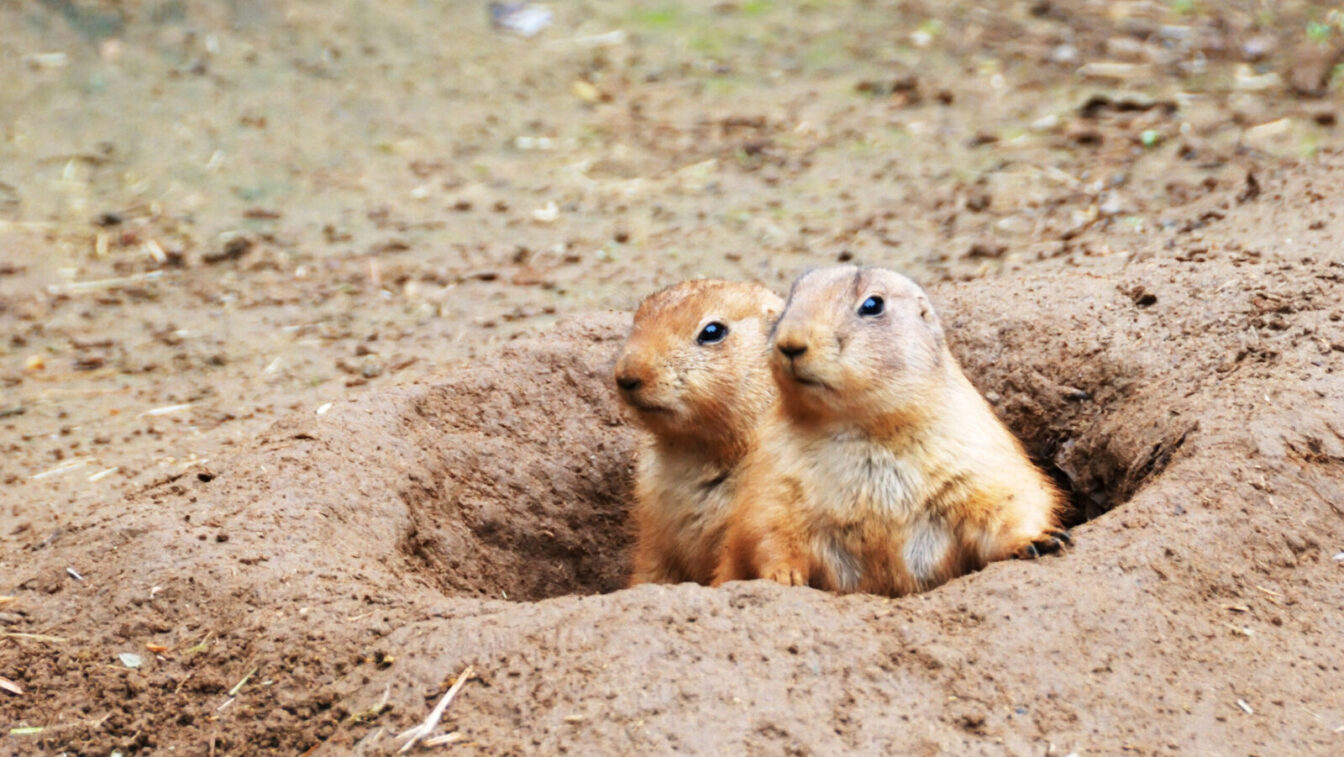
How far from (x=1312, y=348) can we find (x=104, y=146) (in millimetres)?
9139

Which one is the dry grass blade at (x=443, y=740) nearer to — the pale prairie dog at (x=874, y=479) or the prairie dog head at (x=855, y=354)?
the pale prairie dog at (x=874, y=479)

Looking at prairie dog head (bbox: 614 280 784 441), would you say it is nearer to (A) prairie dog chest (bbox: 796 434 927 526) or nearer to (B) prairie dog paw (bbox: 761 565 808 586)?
(A) prairie dog chest (bbox: 796 434 927 526)

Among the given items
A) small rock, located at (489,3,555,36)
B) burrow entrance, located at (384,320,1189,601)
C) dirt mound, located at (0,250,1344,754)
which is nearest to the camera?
dirt mound, located at (0,250,1344,754)

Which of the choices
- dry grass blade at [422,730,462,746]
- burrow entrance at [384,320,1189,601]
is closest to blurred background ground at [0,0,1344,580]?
burrow entrance at [384,320,1189,601]

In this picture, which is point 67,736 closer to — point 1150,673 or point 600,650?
point 600,650

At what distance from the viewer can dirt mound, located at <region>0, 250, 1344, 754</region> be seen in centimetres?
386

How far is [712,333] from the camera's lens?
5.62 meters

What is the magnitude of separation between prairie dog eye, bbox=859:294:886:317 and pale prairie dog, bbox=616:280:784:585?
67 centimetres

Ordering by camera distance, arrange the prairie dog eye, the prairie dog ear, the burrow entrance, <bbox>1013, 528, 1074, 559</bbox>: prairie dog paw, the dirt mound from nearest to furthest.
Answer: the dirt mound
<bbox>1013, 528, 1074, 559</bbox>: prairie dog paw
the prairie dog eye
the prairie dog ear
the burrow entrance

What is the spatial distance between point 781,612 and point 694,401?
1451 millimetres

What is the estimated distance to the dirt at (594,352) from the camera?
13.3 feet

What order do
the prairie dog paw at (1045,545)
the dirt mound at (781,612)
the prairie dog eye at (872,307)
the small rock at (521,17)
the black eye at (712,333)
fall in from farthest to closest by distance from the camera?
the small rock at (521,17) → the black eye at (712,333) → the prairie dog eye at (872,307) → the prairie dog paw at (1045,545) → the dirt mound at (781,612)

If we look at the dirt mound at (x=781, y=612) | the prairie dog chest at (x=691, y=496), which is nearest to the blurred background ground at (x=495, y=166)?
the dirt mound at (x=781, y=612)

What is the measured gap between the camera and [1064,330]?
6426 mm
